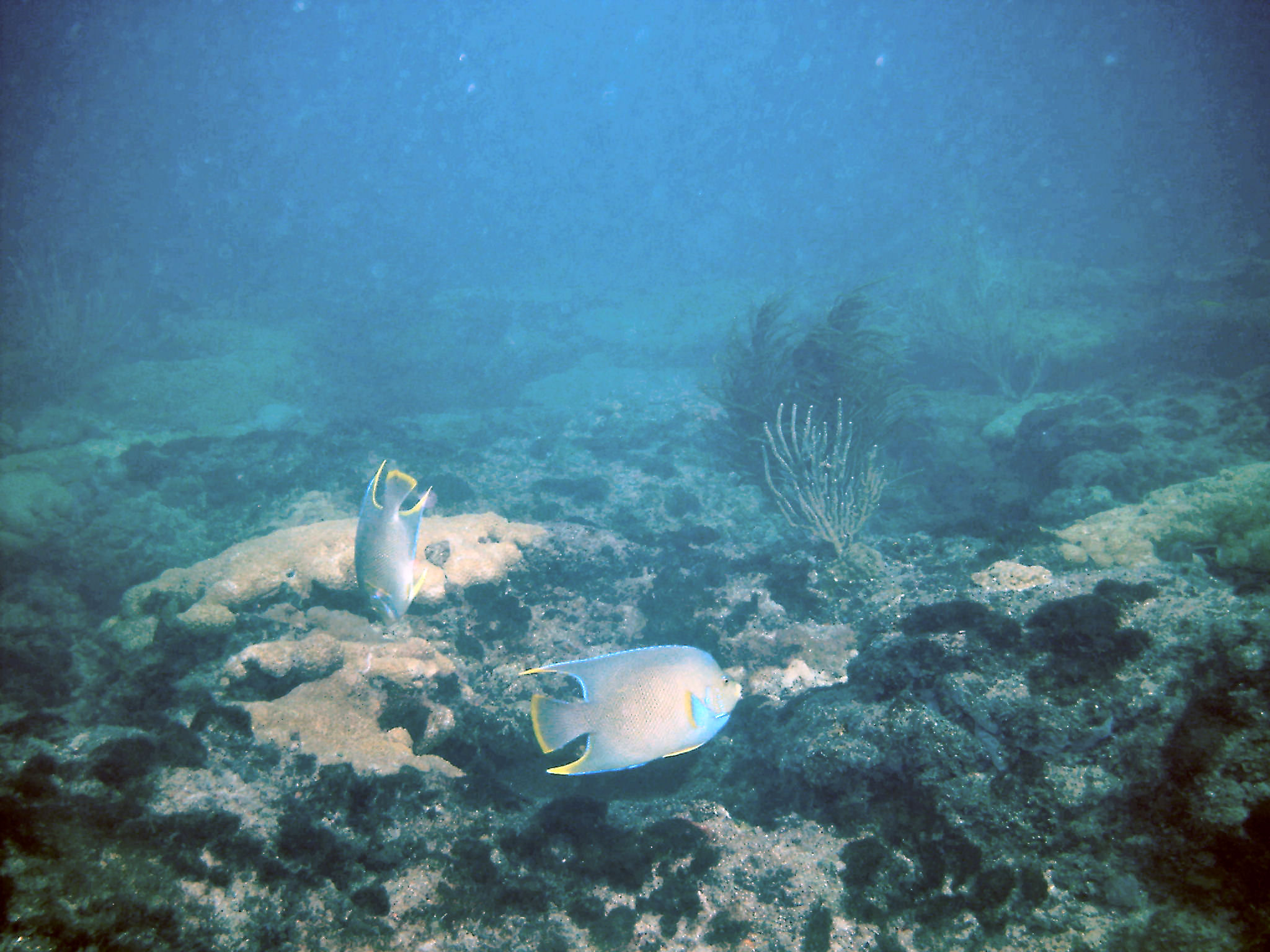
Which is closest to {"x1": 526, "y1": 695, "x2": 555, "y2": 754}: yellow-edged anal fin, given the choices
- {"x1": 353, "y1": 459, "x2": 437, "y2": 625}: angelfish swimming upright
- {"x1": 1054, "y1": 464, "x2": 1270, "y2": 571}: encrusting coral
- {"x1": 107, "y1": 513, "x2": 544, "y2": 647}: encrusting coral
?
{"x1": 353, "y1": 459, "x2": 437, "y2": 625}: angelfish swimming upright

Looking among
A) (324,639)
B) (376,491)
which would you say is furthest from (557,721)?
(324,639)

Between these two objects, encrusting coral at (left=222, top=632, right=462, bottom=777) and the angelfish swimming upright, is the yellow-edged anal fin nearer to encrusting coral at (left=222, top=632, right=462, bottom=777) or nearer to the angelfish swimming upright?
encrusting coral at (left=222, top=632, right=462, bottom=777)

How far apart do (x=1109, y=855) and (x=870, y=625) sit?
1.28 m

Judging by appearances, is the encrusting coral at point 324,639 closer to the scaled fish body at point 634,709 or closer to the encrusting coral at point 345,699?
the encrusting coral at point 345,699

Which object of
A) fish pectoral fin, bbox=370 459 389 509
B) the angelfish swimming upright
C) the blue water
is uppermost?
fish pectoral fin, bbox=370 459 389 509

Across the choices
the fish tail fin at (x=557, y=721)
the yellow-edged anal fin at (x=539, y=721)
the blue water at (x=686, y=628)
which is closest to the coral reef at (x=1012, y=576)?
the blue water at (x=686, y=628)

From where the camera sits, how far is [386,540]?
7.41 ft

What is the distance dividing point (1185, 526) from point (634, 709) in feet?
11.8

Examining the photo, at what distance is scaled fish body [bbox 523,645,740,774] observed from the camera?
172 cm

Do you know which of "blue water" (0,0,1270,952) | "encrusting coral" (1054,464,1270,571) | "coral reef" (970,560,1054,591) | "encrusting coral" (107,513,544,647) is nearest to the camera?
"blue water" (0,0,1270,952)

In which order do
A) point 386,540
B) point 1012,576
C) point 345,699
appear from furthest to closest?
point 1012,576
point 345,699
point 386,540

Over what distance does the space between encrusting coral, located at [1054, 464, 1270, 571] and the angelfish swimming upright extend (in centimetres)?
383

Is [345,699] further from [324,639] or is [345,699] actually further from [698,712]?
[698,712]

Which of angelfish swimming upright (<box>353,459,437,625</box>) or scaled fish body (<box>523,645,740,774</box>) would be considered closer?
scaled fish body (<box>523,645,740,774</box>)
